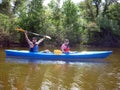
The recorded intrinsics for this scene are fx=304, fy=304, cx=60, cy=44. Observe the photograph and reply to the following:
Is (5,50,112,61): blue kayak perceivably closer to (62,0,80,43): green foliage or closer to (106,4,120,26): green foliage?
(62,0,80,43): green foliage

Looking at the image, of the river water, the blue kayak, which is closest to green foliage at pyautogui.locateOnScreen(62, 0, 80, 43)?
the blue kayak

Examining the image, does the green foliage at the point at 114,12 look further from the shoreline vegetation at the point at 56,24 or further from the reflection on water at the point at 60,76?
the reflection on water at the point at 60,76

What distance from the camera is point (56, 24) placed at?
108 feet

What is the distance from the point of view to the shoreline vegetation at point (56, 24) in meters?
29.8

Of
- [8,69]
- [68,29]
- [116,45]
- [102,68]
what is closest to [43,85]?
[8,69]

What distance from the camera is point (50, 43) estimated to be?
31438mm

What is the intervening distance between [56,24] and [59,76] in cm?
1998

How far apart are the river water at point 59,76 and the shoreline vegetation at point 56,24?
12434 mm

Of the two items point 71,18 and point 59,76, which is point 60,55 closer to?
point 59,76

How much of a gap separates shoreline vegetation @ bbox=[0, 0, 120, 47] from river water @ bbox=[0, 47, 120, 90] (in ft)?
40.8

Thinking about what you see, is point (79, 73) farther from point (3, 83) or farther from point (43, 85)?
point (3, 83)

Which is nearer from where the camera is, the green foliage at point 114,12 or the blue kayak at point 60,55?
the blue kayak at point 60,55

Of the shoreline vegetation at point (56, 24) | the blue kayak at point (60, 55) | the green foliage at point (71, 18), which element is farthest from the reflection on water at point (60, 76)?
the green foliage at point (71, 18)

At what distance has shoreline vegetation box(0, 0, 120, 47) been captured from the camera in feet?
97.7
